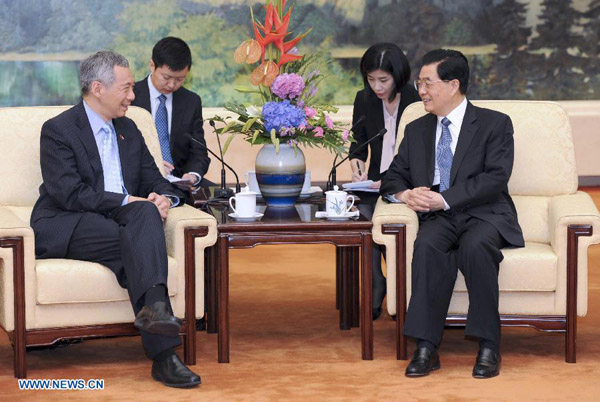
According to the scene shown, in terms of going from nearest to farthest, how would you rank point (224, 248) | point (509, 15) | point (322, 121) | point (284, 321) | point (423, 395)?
point (423, 395) → point (224, 248) → point (322, 121) → point (284, 321) → point (509, 15)

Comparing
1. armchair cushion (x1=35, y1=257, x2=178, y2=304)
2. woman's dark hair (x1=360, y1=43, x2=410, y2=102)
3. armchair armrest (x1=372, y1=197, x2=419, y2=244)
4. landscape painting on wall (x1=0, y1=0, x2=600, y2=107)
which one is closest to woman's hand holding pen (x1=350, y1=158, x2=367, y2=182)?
woman's dark hair (x1=360, y1=43, x2=410, y2=102)

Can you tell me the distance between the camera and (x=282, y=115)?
4.43 metres

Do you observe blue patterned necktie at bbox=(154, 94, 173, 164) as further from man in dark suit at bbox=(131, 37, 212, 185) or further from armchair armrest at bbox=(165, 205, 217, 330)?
armchair armrest at bbox=(165, 205, 217, 330)

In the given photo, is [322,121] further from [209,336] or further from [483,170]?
[209,336]

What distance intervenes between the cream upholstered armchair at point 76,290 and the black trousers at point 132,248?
0.24ft

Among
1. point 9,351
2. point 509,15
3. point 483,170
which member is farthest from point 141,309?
point 509,15

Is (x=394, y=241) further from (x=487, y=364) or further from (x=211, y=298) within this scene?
(x=211, y=298)

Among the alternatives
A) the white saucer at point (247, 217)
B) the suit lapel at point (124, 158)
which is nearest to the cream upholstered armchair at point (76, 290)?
the white saucer at point (247, 217)

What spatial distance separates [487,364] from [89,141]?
1799 millimetres

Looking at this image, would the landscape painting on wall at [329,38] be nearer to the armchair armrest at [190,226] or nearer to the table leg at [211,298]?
the table leg at [211,298]

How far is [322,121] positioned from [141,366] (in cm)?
126

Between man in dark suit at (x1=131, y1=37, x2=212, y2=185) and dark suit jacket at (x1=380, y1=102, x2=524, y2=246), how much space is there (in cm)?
126

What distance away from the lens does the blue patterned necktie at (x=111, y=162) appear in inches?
173

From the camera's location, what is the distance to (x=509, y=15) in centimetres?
941
